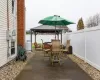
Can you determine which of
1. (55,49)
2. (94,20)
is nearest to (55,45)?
(55,49)

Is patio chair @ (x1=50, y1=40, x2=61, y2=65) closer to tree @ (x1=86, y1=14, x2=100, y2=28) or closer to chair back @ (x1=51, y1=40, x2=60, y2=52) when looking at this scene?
chair back @ (x1=51, y1=40, x2=60, y2=52)

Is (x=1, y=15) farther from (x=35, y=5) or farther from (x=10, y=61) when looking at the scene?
(x=35, y=5)

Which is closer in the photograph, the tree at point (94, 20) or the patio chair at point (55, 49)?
the patio chair at point (55, 49)

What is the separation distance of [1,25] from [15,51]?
4.26 metres

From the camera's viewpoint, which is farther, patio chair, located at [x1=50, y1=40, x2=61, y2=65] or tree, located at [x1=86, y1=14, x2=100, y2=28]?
tree, located at [x1=86, y1=14, x2=100, y2=28]

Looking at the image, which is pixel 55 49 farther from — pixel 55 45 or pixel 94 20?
pixel 94 20

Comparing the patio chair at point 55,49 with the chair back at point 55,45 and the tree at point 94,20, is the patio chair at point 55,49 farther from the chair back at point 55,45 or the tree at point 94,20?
the tree at point 94,20

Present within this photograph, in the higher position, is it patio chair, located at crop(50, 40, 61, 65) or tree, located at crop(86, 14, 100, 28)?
tree, located at crop(86, 14, 100, 28)

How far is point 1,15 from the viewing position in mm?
10055

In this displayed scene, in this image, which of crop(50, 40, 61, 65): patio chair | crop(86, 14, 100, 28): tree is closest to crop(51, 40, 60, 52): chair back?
crop(50, 40, 61, 65): patio chair

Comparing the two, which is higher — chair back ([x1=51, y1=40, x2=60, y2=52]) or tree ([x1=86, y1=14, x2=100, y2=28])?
tree ([x1=86, y1=14, x2=100, y2=28])

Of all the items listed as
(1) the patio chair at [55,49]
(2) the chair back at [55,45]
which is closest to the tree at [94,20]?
(1) the patio chair at [55,49]

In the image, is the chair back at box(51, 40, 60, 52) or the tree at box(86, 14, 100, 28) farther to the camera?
the tree at box(86, 14, 100, 28)

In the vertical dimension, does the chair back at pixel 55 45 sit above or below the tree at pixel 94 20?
below
